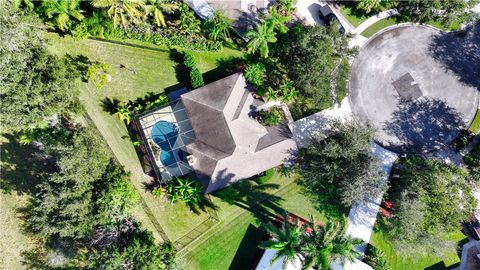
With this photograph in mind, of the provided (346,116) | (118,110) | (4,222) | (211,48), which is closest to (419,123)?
(346,116)

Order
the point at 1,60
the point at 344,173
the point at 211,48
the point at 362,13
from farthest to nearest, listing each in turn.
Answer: the point at 362,13, the point at 211,48, the point at 344,173, the point at 1,60

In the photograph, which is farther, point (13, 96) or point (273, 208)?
point (273, 208)

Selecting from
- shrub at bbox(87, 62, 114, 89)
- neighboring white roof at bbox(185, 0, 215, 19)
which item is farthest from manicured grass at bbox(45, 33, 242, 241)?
neighboring white roof at bbox(185, 0, 215, 19)

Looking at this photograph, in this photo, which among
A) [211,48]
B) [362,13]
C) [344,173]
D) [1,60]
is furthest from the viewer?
[362,13]

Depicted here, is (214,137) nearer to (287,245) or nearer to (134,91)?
(134,91)

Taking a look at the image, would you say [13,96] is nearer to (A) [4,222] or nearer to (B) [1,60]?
(B) [1,60]

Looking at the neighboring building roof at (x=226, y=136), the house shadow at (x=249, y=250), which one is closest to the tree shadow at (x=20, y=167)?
the neighboring building roof at (x=226, y=136)

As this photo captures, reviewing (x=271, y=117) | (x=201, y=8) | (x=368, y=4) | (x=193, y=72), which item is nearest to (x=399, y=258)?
(x=271, y=117)
